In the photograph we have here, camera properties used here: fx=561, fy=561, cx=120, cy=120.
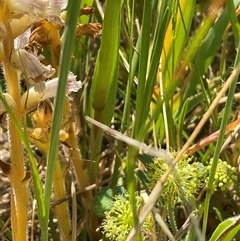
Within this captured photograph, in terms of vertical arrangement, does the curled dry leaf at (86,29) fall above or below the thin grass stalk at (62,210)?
above

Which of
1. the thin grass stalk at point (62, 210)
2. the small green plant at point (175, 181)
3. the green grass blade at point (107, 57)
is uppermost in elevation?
the green grass blade at point (107, 57)

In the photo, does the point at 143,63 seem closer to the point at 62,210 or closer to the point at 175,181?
the point at 175,181

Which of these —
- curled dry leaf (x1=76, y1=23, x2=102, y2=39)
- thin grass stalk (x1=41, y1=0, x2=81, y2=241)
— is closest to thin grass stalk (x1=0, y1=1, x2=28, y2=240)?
thin grass stalk (x1=41, y1=0, x2=81, y2=241)

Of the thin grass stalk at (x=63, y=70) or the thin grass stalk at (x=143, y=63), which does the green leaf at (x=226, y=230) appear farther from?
the thin grass stalk at (x=63, y=70)

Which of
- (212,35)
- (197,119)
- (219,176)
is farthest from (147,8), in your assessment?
(197,119)

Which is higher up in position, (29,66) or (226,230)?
(29,66)

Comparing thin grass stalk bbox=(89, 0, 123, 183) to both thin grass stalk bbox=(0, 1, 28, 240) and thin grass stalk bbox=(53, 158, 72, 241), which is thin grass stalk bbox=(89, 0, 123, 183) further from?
thin grass stalk bbox=(0, 1, 28, 240)

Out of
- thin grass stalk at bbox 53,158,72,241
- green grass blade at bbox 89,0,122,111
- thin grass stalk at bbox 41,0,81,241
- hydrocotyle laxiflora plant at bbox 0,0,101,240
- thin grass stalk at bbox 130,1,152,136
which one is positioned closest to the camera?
thin grass stalk at bbox 41,0,81,241

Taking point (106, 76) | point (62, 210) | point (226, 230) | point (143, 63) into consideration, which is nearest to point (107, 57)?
point (106, 76)

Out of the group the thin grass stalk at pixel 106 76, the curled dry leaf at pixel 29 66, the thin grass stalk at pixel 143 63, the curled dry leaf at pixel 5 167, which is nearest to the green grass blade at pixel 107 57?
the thin grass stalk at pixel 106 76

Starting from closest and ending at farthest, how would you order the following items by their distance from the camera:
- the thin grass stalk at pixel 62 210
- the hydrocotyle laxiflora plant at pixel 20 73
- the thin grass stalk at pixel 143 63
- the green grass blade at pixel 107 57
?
the hydrocotyle laxiflora plant at pixel 20 73 < the thin grass stalk at pixel 143 63 < the green grass blade at pixel 107 57 < the thin grass stalk at pixel 62 210

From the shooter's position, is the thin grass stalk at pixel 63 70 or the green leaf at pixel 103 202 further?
the green leaf at pixel 103 202
